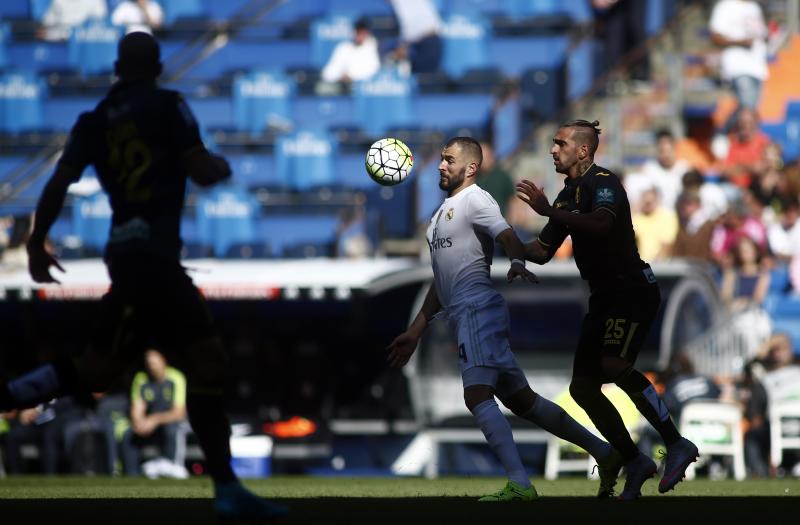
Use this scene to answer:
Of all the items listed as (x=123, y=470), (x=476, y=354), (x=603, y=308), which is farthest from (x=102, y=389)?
(x=123, y=470)

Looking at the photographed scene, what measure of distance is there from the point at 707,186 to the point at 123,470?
26.3 feet

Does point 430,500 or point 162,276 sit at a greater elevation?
point 162,276

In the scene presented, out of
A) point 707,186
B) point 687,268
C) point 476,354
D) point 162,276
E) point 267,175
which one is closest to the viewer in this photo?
point 162,276

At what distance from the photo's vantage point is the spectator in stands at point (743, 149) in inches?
765

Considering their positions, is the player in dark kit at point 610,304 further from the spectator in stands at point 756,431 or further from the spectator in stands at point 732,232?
the spectator in stands at point 732,232

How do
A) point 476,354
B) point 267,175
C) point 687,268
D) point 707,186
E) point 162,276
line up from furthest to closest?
1. point 267,175
2. point 707,186
3. point 687,268
4. point 476,354
5. point 162,276

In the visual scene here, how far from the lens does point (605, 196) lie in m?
8.11

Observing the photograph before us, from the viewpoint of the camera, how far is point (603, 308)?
830cm

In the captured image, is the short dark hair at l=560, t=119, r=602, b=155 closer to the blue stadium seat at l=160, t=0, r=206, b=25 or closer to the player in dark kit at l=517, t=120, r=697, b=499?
the player in dark kit at l=517, t=120, r=697, b=499

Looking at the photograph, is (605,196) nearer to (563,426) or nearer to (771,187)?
(563,426)

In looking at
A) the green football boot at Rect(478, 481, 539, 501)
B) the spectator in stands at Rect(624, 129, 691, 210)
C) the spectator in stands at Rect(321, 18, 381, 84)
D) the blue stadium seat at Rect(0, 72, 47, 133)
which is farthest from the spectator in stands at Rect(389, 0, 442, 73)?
the green football boot at Rect(478, 481, 539, 501)

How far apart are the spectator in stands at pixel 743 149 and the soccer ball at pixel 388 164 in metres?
10.7

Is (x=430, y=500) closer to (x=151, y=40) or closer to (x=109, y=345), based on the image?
(x=109, y=345)

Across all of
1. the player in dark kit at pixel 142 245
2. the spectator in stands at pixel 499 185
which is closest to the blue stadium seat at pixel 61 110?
the spectator in stands at pixel 499 185
